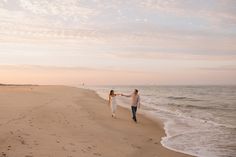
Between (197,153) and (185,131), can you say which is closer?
(197,153)

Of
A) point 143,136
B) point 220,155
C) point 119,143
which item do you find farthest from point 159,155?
point 143,136

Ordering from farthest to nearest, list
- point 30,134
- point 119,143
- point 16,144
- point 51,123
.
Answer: point 51,123
point 119,143
point 30,134
point 16,144

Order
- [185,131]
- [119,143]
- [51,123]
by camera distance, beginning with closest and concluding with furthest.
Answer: [119,143]
[51,123]
[185,131]

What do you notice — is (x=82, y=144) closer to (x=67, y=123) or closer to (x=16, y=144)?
(x=16, y=144)

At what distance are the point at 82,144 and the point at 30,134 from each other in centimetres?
193

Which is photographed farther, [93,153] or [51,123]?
[51,123]

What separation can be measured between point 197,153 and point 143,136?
3.05 m

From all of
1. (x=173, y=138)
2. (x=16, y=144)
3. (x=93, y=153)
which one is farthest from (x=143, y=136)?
(x=16, y=144)

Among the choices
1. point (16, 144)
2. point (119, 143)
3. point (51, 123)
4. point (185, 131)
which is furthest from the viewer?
point (185, 131)

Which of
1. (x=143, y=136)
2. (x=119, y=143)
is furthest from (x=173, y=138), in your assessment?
(x=119, y=143)

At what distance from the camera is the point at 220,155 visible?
37.7 feet

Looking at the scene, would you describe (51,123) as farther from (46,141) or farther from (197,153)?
(197,153)

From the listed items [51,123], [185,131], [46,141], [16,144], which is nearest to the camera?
[16,144]

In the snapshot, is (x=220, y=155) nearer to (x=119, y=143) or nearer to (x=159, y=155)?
(x=159, y=155)
